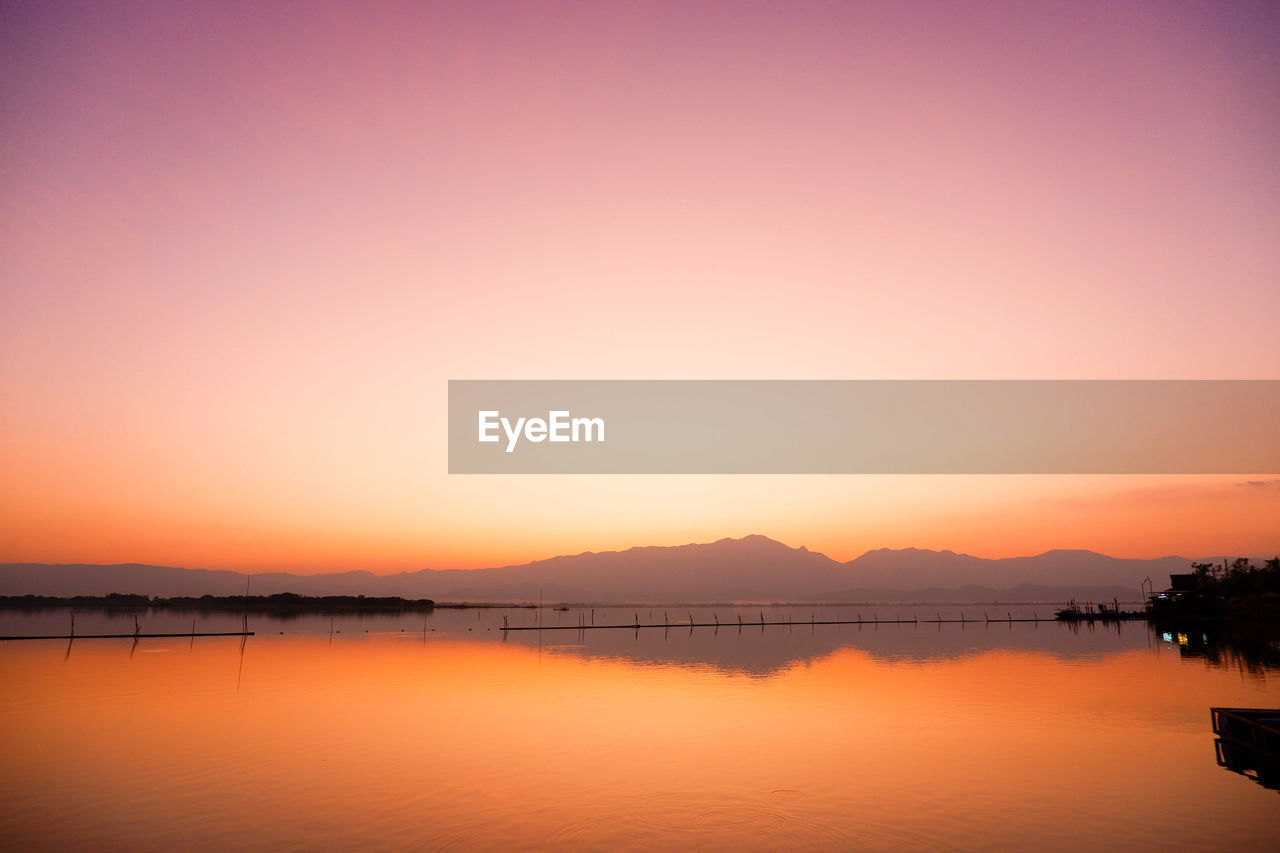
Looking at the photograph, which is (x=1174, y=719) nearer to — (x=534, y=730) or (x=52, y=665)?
(x=534, y=730)

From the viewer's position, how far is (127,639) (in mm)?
101875

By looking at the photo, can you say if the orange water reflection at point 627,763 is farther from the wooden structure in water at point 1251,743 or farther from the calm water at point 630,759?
the wooden structure in water at point 1251,743

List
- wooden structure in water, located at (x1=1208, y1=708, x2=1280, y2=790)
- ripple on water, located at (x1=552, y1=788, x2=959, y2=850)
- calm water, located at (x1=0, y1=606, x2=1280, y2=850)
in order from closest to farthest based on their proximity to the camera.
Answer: ripple on water, located at (x1=552, y1=788, x2=959, y2=850), calm water, located at (x1=0, y1=606, x2=1280, y2=850), wooden structure in water, located at (x1=1208, y1=708, x2=1280, y2=790)

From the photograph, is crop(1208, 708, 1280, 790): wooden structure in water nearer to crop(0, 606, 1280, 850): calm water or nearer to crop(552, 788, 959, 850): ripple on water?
crop(0, 606, 1280, 850): calm water

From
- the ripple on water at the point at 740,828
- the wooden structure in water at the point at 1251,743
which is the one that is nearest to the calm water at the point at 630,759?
the ripple on water at the point at 740,828

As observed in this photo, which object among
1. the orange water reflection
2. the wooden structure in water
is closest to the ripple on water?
the orange water reflection

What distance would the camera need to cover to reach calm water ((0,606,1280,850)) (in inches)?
854

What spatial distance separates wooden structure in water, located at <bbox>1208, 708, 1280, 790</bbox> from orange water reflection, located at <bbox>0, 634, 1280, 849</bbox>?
89 centimetres

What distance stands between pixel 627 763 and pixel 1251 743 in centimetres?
2176

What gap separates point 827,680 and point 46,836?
49.7 meters

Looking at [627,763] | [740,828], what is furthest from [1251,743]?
[627,763]

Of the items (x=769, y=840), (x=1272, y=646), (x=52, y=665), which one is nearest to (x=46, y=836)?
(x=769, y=840)

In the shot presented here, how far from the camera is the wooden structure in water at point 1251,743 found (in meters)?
24.2

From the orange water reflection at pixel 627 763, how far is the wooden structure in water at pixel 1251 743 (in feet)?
2.91
